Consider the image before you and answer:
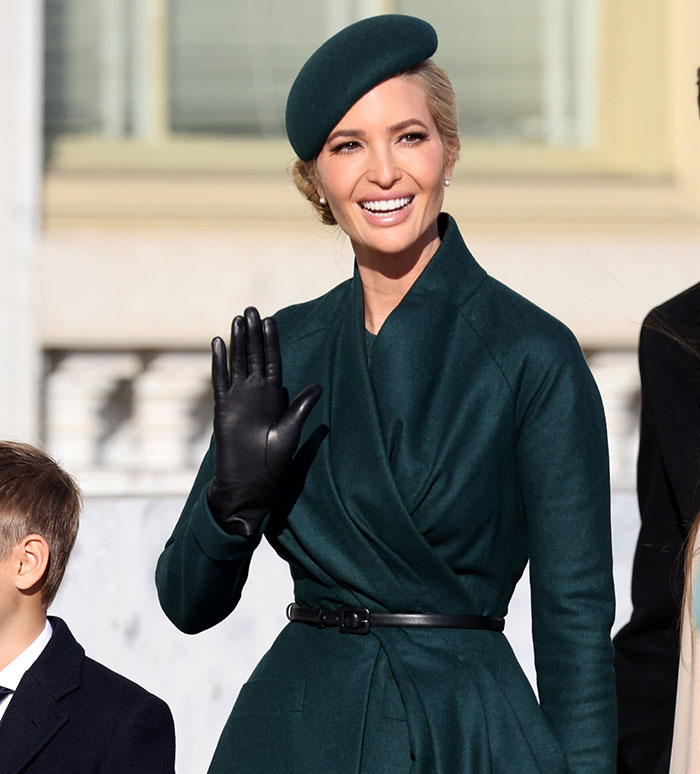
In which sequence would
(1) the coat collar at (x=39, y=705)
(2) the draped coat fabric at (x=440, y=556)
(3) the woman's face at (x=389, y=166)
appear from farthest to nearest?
(1) the coat collar at (x=39, y=705) < (3) the woman's face at (x=389, y=166) < (2) the draped coat fabric at (x=440, y=556)

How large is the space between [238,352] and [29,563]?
498 mm

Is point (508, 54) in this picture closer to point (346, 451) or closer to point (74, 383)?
point (74, 383)

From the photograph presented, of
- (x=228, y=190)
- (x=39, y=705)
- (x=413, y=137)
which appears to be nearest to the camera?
(x=413, y=137)

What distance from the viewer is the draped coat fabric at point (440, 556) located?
7.40 feet

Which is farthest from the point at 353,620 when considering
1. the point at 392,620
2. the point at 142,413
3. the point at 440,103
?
the point at 142,413

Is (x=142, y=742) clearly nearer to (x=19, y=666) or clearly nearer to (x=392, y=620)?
(x=19, y=666)

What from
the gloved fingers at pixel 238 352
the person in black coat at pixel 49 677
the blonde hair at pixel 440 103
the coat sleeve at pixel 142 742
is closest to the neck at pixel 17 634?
the person in black coat at pixel 49 677

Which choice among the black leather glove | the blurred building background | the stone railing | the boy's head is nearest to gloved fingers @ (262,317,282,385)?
the black leather glove

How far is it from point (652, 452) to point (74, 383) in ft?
8.60

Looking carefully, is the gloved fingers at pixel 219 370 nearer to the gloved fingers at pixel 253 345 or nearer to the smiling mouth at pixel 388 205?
the gloved fingers at pixel 253 345

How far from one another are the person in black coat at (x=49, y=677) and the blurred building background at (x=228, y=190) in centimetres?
215

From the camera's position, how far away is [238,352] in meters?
2.32

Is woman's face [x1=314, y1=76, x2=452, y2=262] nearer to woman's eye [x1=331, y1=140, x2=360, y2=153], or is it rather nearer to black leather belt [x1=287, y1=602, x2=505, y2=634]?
woman's eye [x1=331, y1=140, x2=360, y2=153]

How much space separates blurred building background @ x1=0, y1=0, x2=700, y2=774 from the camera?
517cm
